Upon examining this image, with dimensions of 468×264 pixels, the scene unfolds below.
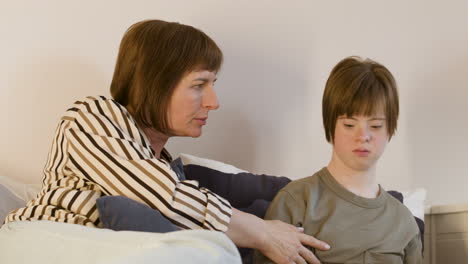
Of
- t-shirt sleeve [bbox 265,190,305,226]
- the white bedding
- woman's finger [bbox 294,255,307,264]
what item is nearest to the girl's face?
t-shirt sleeve [bbox 265,190,305,226]

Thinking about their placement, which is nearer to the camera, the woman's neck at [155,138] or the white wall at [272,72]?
the woman's neck at [155,138]

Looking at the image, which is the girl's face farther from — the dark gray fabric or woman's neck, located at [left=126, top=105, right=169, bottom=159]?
the dark gray fabric

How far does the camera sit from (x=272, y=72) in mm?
2023

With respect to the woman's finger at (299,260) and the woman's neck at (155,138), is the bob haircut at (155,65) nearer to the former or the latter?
the woman's neck at (155,138)

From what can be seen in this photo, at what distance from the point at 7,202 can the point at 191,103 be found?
0.49 m

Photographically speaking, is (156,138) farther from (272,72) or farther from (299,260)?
(272,72)

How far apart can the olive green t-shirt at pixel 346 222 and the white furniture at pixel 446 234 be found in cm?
27

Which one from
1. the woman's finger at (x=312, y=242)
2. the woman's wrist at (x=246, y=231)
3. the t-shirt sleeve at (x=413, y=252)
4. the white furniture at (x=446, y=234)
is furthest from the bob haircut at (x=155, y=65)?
the white furniture at (x=446, y=234)

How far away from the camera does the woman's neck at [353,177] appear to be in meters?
1.55

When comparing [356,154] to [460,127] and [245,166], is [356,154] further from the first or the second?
[460,127]

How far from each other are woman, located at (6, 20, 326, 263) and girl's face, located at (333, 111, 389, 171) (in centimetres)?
22

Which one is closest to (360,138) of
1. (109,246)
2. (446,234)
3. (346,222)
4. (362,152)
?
(362,152)

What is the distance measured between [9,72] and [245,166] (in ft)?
2.43

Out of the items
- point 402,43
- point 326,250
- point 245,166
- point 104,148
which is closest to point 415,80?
point 402,43
